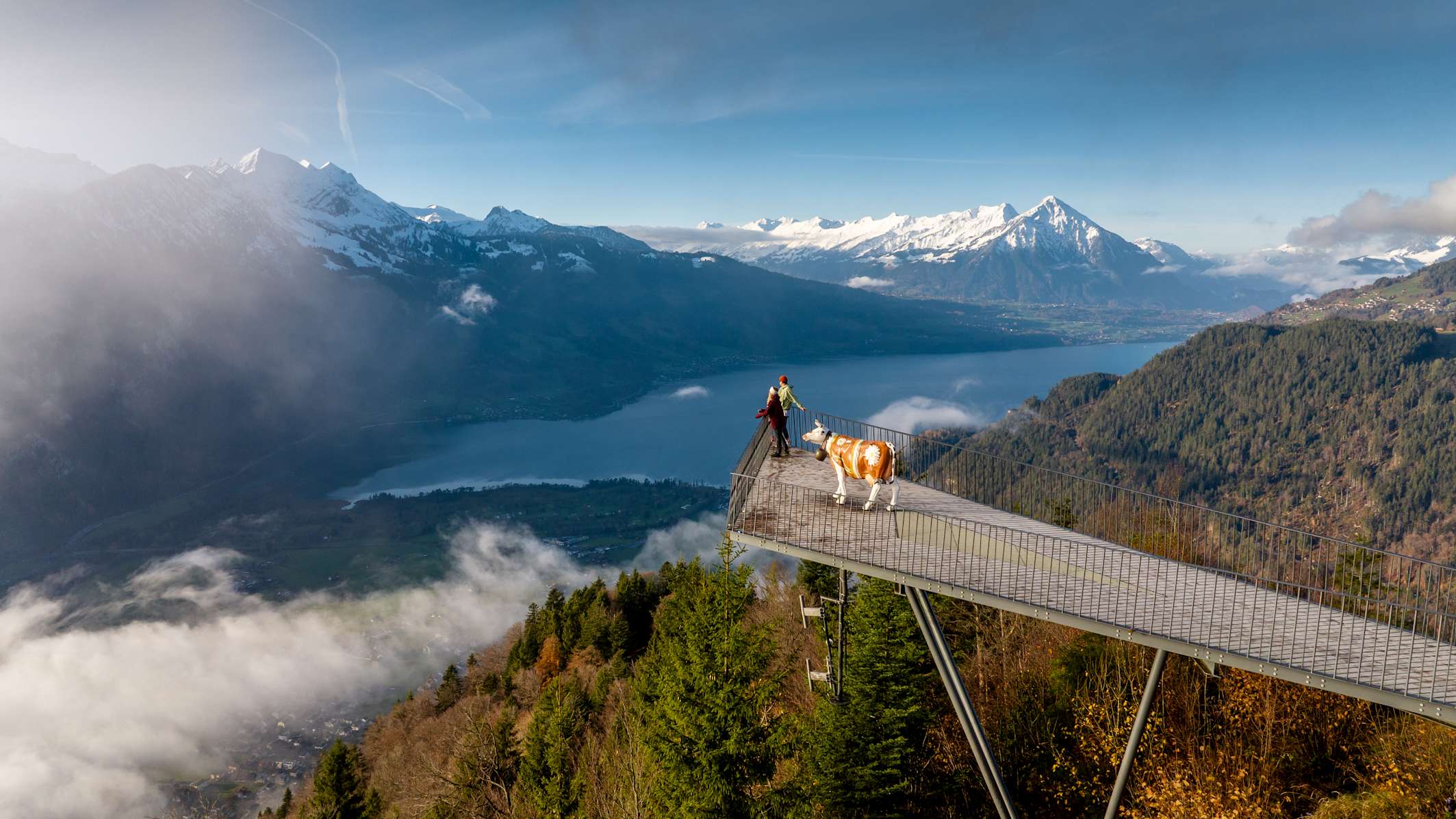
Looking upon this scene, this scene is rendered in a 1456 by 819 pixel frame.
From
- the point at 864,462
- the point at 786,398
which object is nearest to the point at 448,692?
the point at 786,398

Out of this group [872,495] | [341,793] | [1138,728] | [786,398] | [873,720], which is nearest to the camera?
[1138,728]

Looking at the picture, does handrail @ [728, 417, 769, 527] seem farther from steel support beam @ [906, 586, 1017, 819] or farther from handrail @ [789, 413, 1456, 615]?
steel support beam @ [906, 586, 1017, 819]

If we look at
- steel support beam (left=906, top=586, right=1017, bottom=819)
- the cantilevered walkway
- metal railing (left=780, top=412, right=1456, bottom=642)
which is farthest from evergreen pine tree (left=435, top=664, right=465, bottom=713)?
steel support beam (left=906, top=586, right=1017, bottom=819)

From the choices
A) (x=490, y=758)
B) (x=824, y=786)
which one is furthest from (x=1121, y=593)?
(x=490, y=758)

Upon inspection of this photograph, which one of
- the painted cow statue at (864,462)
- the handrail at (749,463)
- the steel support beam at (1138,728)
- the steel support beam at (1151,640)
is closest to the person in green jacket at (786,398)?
the handrail at (749,463)

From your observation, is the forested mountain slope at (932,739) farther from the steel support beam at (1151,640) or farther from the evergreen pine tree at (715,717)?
the steel support beam at (1151,640)

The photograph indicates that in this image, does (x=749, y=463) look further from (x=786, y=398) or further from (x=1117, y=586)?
(x=1117, y=586)
